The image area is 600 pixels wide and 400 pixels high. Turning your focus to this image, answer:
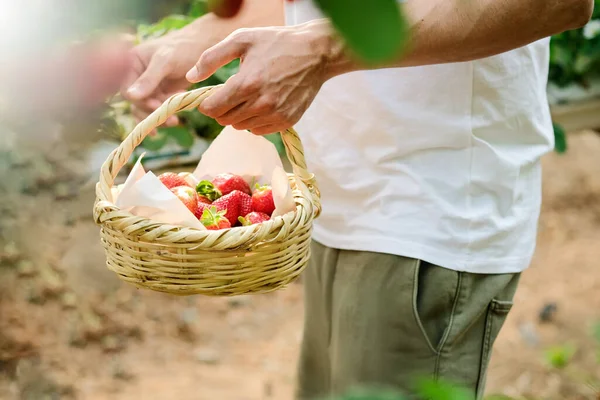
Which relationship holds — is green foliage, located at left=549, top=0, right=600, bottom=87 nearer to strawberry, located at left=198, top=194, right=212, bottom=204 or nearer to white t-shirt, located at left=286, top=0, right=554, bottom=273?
white t-shirt, located at left=286, top=0, right=554, bottom=273

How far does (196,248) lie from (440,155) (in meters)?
0.51

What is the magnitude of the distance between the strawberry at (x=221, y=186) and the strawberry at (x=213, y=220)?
11 cm

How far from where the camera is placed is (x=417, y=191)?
1.38m

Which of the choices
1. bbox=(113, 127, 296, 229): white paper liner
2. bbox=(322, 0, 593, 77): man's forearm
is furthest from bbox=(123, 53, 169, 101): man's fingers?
bbox=(322, 0, 593, 77): man's forearm

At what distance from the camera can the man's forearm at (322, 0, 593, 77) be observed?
1077 mm

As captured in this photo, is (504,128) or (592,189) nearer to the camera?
(504,128)

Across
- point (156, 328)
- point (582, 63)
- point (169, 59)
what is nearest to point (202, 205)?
point (169, 59)

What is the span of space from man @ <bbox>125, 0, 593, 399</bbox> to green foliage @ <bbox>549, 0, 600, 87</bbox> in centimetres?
221

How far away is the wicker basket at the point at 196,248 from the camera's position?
1.08 m

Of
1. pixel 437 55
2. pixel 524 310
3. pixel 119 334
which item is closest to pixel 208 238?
pixel 437 55

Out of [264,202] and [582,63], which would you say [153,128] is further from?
[582,63]

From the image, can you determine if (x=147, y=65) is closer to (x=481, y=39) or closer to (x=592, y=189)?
(x=481, y=39)

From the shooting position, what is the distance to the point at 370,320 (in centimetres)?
146

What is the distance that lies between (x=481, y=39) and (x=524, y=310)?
2326 mm
